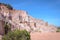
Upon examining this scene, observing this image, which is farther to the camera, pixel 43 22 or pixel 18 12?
pixel 43 22

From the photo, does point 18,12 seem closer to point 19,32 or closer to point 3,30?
point 3,30

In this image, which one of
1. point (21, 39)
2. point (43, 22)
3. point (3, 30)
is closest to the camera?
point (21, 39)

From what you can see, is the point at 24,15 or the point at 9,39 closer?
the point at 9,39

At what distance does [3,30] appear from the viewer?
120 ft

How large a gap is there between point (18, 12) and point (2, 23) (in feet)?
161

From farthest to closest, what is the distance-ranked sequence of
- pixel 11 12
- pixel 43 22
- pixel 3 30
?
pixel 43 22, pixel 11 12, pixel 3 30

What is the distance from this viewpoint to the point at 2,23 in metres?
37.4

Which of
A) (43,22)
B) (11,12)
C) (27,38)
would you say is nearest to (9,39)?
(27,38)

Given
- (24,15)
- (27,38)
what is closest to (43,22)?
(24,15)

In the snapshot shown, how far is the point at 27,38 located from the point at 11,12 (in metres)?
56.9

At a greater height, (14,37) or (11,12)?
(11,12)

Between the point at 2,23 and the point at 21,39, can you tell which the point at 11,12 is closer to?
the point at 2,23

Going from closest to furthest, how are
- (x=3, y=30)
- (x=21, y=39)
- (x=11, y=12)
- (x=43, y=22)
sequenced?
(x=21, y=39) < (x=3, y=30) < (x=11, y=12) < (x=43, y=22)

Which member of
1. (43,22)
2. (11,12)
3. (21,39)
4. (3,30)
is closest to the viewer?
(21,39)
